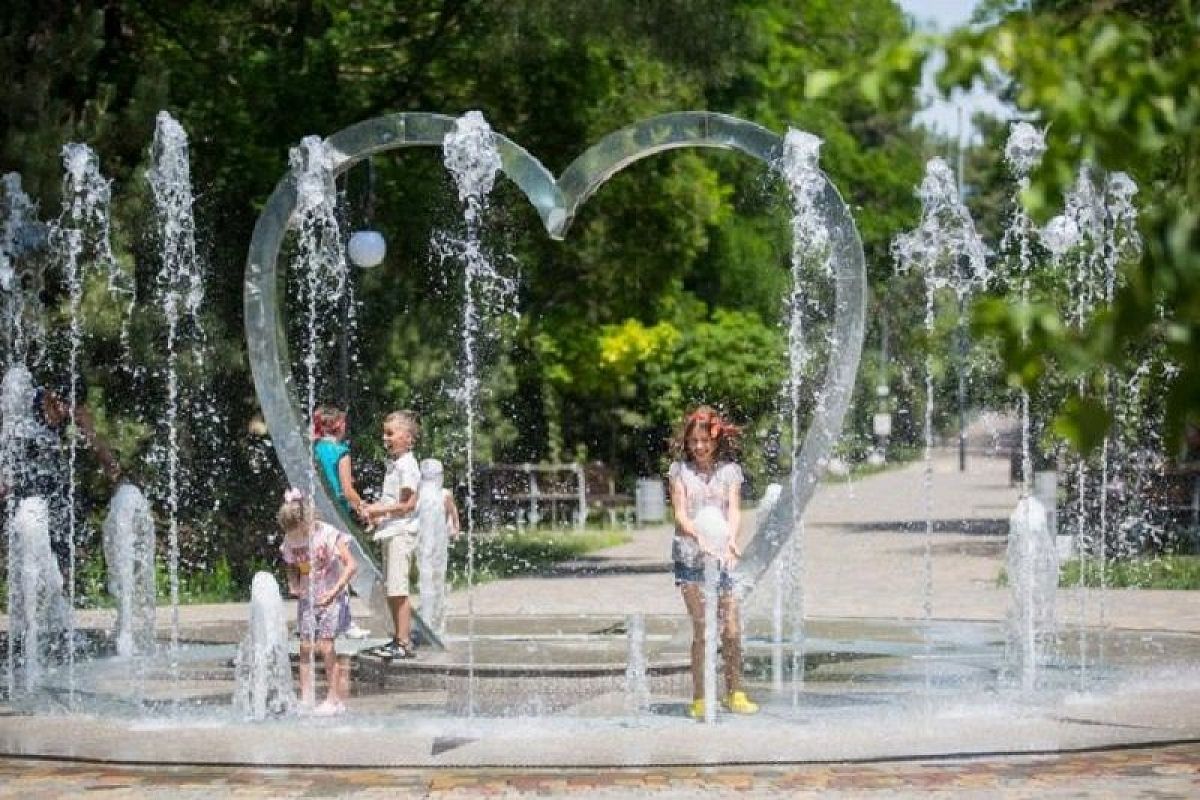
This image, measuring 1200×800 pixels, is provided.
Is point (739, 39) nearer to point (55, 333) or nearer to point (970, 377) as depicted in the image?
point (55, 333)

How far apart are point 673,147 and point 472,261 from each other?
363 inches

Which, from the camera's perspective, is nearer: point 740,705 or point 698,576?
point 698,576

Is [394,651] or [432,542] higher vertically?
[432,542]

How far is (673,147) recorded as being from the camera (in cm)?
1305

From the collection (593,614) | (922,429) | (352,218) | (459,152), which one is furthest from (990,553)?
(922,429)

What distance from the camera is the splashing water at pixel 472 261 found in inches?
524

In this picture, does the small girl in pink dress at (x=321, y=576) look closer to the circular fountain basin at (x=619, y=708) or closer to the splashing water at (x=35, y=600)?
the circular fountain basin at (x=619, y=708)

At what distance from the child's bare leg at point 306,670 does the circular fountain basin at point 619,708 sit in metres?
0.23

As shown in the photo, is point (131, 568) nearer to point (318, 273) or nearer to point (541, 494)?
point (318, 273)

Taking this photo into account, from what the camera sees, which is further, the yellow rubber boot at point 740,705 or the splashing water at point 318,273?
the splashing water at point 318,273

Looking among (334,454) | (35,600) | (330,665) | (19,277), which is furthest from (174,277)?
(330,665)

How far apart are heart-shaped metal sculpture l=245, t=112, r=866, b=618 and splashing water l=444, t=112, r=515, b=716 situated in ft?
0.60

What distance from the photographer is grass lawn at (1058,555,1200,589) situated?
1972 centimetres

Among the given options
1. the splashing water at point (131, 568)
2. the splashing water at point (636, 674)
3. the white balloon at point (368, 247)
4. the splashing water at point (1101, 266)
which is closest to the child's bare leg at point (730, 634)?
the splashing water at point (636, 674)
